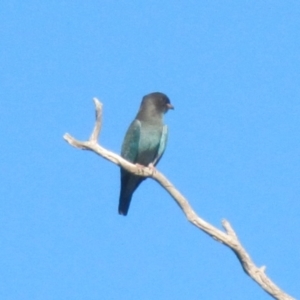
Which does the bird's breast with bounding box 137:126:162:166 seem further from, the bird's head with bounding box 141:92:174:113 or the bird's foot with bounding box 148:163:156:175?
the bird's foot with bounding box 148:163:156:175

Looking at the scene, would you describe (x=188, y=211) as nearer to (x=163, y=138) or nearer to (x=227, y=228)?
(x=227, y=228)

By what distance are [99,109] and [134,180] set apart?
2503mm

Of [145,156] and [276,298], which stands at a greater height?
[145,156]

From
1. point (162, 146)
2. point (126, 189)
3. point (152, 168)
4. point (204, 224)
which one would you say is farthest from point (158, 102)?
point (204, 224)

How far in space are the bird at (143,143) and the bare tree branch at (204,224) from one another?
1950 mm

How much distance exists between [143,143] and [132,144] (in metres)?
0.14

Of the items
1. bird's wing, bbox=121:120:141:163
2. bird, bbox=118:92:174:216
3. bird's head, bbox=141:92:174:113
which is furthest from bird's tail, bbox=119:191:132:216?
bird's head, bbox=141:92:174:113

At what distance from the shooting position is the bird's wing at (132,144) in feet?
42.0

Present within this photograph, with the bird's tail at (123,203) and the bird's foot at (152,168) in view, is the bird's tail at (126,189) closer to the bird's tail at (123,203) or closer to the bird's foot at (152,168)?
the bird's tail at (123,203)

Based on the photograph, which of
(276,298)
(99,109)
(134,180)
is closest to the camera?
(276,298)

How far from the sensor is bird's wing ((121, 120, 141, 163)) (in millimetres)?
12789

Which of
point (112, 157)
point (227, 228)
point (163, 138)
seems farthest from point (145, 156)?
point (227, 228)

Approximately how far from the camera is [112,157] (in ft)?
33.7

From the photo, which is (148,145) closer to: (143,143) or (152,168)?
(143,143)
